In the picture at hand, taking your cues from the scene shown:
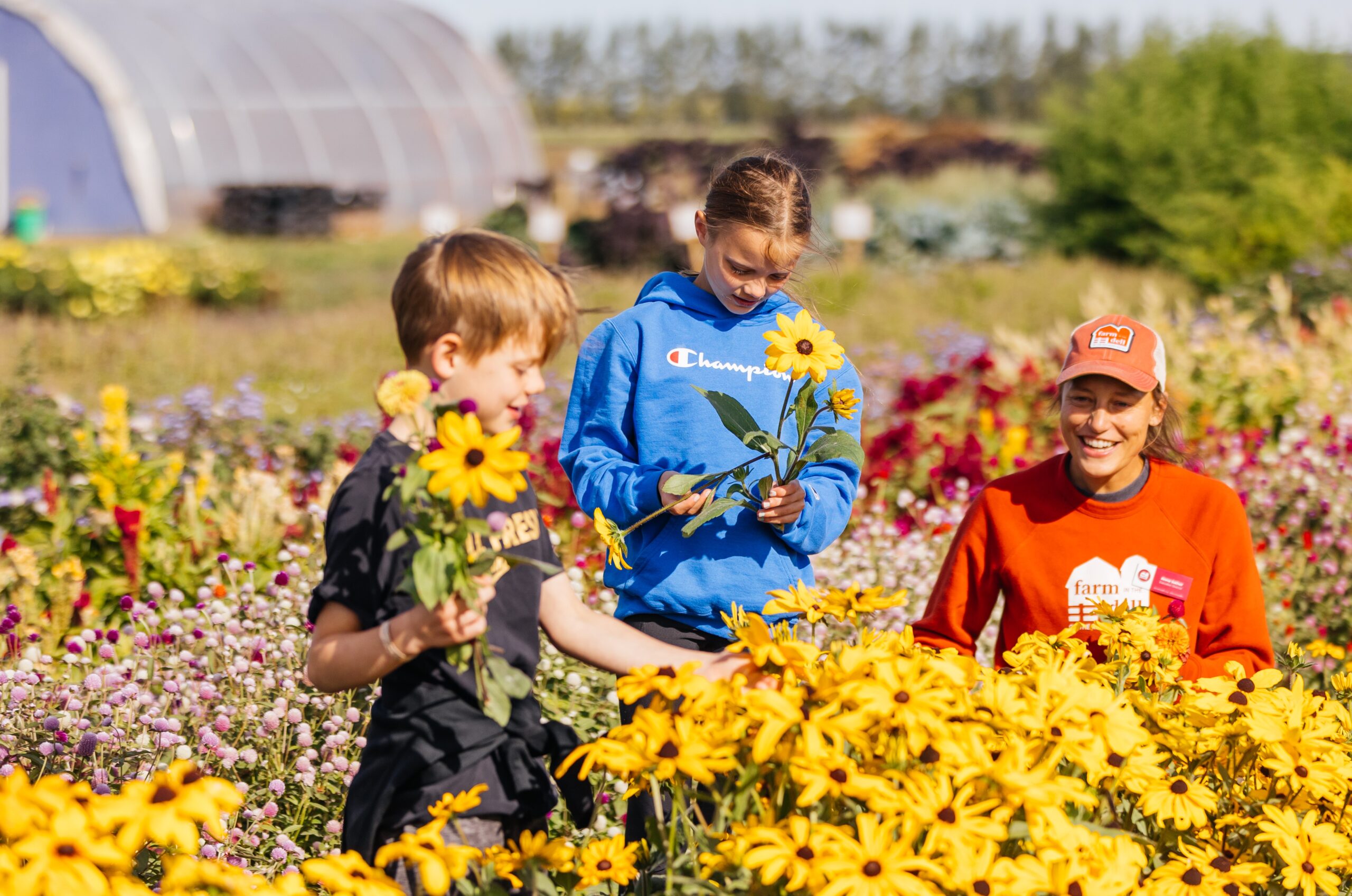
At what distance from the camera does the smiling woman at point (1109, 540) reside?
7.95 ft

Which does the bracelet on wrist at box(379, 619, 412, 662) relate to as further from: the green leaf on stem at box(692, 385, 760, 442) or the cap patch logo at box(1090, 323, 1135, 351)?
the cap patch logo at box(1090, 323, 1135, 351)

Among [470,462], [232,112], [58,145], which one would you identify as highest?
[232,112]

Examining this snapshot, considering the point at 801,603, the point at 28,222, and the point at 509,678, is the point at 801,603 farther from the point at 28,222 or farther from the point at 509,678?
the point at 28,222

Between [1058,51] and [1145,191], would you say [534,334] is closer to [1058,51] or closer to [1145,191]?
[1145,191]

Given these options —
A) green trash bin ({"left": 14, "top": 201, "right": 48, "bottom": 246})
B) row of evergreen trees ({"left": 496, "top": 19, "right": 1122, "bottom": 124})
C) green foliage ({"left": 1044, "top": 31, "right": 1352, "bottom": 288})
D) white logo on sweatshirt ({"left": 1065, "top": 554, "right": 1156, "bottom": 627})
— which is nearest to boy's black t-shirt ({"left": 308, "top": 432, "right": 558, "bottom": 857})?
white logo on sweatshirt ({"left": 1065, "top": 554, "right": 1156, "bottom": 627})

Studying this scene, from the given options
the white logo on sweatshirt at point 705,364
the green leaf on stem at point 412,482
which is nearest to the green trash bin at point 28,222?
the white logo on sweatshirt at point 705,364

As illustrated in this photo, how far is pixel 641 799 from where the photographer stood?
222 cm

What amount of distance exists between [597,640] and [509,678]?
32cm

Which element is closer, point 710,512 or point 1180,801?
point 1180,801

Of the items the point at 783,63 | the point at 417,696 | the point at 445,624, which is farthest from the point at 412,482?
the point at 783,63

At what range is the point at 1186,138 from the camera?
14.0 m

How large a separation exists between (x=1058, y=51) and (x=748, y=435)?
70.0 metres

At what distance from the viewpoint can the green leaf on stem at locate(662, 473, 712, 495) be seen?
207 centimetres

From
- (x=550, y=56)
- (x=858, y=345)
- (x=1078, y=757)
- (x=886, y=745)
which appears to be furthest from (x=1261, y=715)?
(x=550, y=56)
